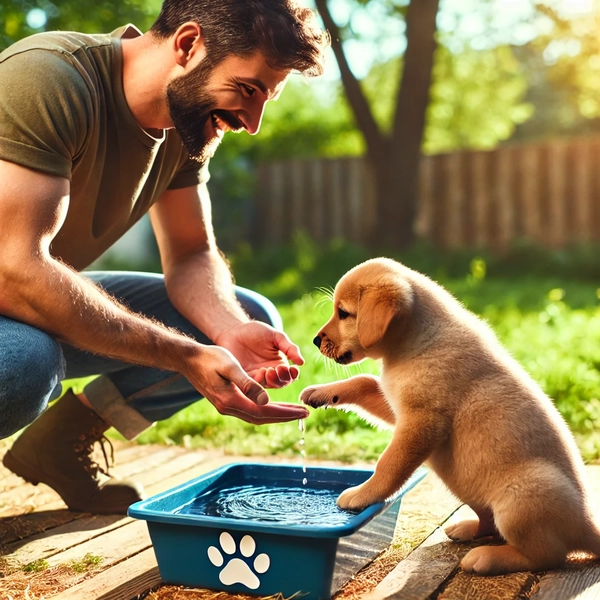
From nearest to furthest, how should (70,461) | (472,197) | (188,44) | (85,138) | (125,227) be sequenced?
(85,138)
(188,44)
(70,461)
(125,227)
(472,197)

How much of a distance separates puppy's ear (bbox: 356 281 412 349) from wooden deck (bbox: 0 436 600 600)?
0.69m

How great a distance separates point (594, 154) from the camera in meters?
11.1

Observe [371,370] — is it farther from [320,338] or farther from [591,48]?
[591,48]

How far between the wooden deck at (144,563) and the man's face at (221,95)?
4.63 feet

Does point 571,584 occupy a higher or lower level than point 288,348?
lower

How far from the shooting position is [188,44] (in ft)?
9.29

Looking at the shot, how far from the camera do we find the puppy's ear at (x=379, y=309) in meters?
2.49

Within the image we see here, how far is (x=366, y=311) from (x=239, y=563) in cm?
83

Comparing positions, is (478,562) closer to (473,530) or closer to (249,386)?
(473,530)

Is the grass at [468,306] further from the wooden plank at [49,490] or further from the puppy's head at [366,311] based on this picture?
the puppy's head at [366,311]

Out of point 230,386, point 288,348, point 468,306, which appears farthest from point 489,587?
point 468,306

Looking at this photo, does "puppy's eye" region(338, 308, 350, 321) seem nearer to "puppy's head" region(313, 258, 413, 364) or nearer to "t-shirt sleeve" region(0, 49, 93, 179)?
"puppy's head" region(313, 258, 413, 364)

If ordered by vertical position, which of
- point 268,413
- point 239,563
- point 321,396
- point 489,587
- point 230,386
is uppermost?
→ point 230,386

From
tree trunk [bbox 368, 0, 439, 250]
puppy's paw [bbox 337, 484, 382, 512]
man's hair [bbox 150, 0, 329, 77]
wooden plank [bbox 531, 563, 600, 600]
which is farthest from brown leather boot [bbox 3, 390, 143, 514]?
tree trunk [bbox 368, 0, 439, 250]
